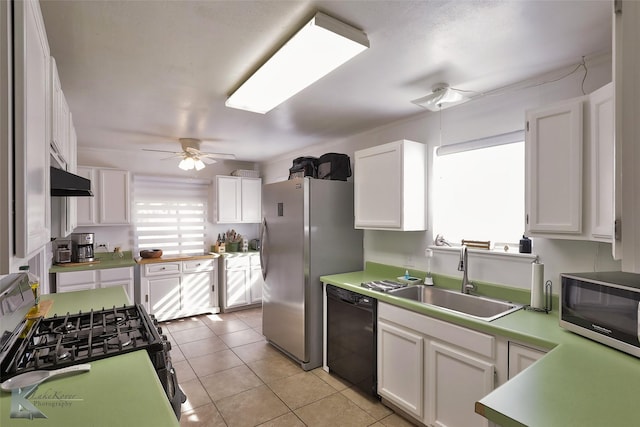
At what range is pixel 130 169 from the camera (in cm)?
461

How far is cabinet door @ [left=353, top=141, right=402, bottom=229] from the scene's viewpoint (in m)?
2.70

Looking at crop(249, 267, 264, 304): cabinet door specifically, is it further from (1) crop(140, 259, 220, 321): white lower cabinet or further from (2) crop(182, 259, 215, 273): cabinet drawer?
(2) crop(182, 259, 215, 273): cabinet drawer

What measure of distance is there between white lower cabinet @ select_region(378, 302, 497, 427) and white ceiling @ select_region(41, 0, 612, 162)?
158 centimetres

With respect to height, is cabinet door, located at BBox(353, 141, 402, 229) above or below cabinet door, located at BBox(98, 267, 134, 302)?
above

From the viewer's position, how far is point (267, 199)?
3.58 metres

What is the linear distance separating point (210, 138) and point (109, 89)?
1521 millimetres

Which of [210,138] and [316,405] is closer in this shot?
[316,405]

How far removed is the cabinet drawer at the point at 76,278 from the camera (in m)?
3.63

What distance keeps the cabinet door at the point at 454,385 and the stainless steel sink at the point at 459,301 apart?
1.03 feet

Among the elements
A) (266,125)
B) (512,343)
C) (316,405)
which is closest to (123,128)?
(266,125)

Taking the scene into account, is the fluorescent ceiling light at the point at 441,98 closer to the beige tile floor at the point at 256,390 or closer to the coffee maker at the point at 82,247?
the beige tile floor at the point at 256,390

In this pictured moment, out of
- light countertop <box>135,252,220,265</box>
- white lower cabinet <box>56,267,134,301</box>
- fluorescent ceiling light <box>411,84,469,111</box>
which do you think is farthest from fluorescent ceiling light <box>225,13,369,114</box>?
light countertop <box>135,252,220,265</box>

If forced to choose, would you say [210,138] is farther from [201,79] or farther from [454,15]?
[454,15]

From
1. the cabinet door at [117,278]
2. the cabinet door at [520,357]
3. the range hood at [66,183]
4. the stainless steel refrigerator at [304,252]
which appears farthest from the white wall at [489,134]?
the cabinet door at [117,278]
